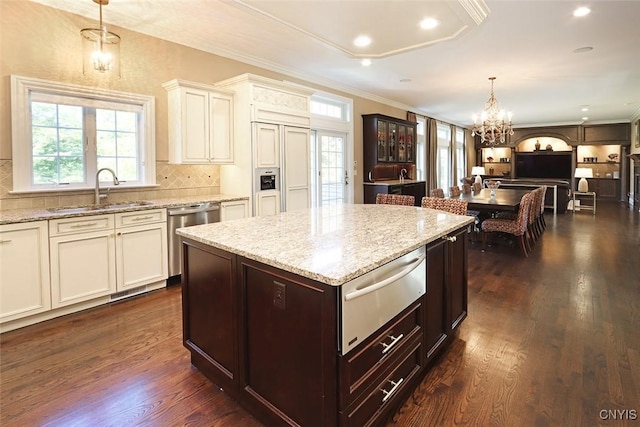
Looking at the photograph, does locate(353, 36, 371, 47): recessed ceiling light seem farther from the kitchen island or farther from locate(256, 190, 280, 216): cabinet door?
the kitchen island

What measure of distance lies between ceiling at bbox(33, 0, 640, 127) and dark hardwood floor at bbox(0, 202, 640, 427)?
2.76m

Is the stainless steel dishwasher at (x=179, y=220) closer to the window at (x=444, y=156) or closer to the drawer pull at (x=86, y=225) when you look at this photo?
the drawer pull at (x=86, y=225)

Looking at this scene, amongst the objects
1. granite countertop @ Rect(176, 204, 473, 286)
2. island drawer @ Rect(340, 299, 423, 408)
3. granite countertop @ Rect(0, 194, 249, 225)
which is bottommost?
island drawer @ Rect(340, 299, 423, 408)

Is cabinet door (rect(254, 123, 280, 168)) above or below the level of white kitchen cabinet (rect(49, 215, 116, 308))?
above

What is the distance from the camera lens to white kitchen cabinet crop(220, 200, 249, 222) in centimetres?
409

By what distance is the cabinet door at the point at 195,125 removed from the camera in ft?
12.9

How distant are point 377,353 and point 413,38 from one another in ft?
12.2

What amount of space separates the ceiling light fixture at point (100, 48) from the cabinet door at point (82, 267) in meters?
1.51

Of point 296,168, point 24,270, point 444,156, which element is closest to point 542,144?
point 444,156

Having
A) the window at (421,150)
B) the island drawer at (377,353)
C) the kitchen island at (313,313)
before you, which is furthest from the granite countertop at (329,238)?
the window at (421,150)

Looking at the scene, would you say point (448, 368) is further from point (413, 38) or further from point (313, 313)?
point (413, 38)

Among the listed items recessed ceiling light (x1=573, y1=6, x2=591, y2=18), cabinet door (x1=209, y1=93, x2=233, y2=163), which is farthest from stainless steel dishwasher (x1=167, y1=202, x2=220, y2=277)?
recessed ceiling light (x1=573, y1=6, x2=591, y2=18)

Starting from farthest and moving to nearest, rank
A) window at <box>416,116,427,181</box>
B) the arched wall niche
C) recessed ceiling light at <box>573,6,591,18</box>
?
the arched wall niche → window at <box>416,116,427,181</box> → recessed ceiling light at <box>573,6,591,18</box>

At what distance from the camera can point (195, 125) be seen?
4031 mm
